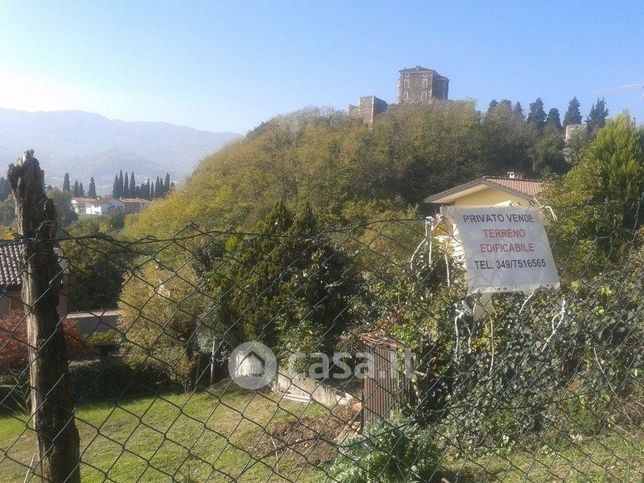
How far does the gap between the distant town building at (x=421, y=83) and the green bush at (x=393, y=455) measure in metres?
68.0

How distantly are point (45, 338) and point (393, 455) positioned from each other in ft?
→ 4.38

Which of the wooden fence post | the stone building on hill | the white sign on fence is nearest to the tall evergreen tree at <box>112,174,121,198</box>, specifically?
the stone building on hill

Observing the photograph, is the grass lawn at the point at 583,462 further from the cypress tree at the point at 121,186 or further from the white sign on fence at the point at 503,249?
the cypress tree at the point at 121,186

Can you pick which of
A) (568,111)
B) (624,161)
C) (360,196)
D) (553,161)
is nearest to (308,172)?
(360,196)

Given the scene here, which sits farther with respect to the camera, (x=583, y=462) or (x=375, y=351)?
(x=375, y=351)

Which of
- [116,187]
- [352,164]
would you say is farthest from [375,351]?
[116,187]

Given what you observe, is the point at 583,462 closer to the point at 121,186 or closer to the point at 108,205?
the point at 108,205

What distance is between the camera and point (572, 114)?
65.6 meters

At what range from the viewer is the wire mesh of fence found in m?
1.64

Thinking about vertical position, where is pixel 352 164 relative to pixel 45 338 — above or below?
above

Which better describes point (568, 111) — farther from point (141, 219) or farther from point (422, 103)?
point (141, 219)

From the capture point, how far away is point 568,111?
65938 millimetres

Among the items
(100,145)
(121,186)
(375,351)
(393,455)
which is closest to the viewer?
(393,455)

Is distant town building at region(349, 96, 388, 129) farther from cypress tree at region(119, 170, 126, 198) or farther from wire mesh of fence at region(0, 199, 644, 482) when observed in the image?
wire mesh of fence at region(0, 199, 644, 482)
